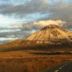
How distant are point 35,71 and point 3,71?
7363 millimetres

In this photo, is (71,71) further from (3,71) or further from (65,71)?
(3,71)

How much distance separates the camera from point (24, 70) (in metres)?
73.6

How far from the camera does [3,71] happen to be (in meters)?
69.2

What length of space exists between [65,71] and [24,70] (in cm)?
3064

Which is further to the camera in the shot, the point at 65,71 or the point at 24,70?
the point at 24,70

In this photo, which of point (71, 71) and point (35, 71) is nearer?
point (71, 71)

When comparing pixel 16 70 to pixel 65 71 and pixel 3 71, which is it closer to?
pixel 3 71

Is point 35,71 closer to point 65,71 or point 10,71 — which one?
point 10,71

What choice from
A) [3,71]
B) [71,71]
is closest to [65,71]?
[71,71]

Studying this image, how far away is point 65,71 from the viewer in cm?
4372

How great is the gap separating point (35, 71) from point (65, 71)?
29327 mm

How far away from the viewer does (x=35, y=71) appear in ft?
238

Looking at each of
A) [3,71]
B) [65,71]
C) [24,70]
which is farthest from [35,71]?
[65,71]

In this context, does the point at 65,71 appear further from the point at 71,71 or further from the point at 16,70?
the point at 16,70
